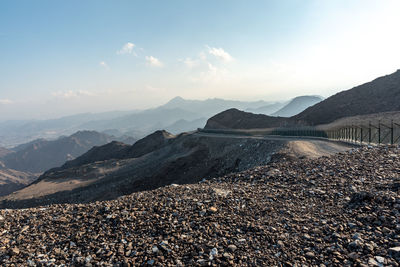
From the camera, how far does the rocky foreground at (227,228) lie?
5.28 m

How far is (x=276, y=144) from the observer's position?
98.9 ft

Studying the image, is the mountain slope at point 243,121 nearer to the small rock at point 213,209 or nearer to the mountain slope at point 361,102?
the mountain slope at point 361,102

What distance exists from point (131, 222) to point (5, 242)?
3469 millimetres

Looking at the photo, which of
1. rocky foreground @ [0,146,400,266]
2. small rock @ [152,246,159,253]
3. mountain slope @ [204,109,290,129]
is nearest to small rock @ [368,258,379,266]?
rocky foreground @ [0,146,400,266]

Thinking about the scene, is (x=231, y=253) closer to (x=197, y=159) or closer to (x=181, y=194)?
(x=181, y=194)

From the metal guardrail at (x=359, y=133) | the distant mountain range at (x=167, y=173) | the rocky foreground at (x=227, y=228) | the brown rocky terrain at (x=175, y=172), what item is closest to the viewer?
the rocky foreground at (x=227, y=228)

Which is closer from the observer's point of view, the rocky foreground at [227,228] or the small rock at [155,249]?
the rocky foreground at [227,228]

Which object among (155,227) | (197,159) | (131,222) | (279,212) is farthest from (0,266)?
(197,159)

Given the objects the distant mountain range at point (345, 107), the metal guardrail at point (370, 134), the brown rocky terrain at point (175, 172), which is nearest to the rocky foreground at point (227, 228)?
the metal guardrail at point (370, 134)

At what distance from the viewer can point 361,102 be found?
194ft

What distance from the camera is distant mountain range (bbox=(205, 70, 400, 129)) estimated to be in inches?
2156

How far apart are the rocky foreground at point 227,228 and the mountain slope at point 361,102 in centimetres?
5546

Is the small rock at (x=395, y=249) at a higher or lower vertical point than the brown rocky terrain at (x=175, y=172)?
higher

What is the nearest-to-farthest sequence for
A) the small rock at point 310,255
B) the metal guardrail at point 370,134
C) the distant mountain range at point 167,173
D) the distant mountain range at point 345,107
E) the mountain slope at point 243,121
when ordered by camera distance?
the small rock at point 310,255 < the metal guardrail at point 370,134 < the distant mountain range at point 167,173 < the distant mountain range at point 345,107 < the mountain slope at point 243,121
